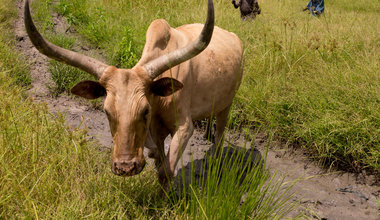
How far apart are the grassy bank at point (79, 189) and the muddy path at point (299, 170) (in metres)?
0.36

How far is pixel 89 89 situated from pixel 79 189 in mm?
797

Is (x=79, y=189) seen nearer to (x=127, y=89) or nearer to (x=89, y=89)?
(x=89, y=89)

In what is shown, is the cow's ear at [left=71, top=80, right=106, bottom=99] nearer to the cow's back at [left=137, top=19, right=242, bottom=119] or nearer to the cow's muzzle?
the cow's back at [left=137, top=19, right=242, bottom=119]

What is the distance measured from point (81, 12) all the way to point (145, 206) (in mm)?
6071

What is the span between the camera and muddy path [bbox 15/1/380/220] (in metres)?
3.54

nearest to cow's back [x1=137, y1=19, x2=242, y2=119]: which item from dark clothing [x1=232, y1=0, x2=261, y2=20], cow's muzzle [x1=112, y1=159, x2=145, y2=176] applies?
cow's muzzle [x1=112, y1=159, x2=145, y2=176]

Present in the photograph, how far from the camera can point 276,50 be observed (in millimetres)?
5289

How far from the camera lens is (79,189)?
8.84ft

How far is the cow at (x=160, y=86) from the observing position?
7.88ft

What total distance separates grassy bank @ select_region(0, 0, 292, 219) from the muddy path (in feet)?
1.18

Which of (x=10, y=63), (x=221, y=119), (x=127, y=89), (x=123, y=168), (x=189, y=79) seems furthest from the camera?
(x=10, y=63)

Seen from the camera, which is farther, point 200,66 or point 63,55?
point 200,66

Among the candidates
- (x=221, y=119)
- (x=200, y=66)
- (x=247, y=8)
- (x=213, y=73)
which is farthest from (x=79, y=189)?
(x=247, y=8)

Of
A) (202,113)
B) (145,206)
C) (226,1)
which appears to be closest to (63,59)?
(145,206)
